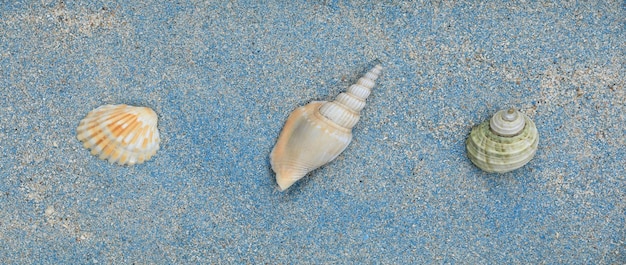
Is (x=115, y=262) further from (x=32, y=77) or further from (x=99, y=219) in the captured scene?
(x=32, y=77)

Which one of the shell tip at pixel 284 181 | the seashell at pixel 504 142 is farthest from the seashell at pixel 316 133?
the seashell at pixel 504 142

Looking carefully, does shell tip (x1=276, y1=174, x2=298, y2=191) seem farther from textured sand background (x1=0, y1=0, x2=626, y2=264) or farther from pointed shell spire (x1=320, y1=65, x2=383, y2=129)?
pointed shell spire (x1=320, y1=65, x2=383, y2=129)

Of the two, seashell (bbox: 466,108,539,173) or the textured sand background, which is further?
the textured sand background

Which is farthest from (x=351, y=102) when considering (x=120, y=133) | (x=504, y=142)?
(x=120, y=133)

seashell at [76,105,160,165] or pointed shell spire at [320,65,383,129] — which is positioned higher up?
pointed shell spire at [320,65,383,129]

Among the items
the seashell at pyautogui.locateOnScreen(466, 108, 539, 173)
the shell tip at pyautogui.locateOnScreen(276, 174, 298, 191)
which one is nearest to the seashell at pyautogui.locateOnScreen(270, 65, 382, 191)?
the shell tip at pyautogui.locateOnScreen(276, 174, 298, 191)

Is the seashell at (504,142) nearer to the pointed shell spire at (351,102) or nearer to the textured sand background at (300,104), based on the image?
the textured sand background at (300,104)

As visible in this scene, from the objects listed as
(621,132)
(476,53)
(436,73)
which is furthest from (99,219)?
(621,132)
